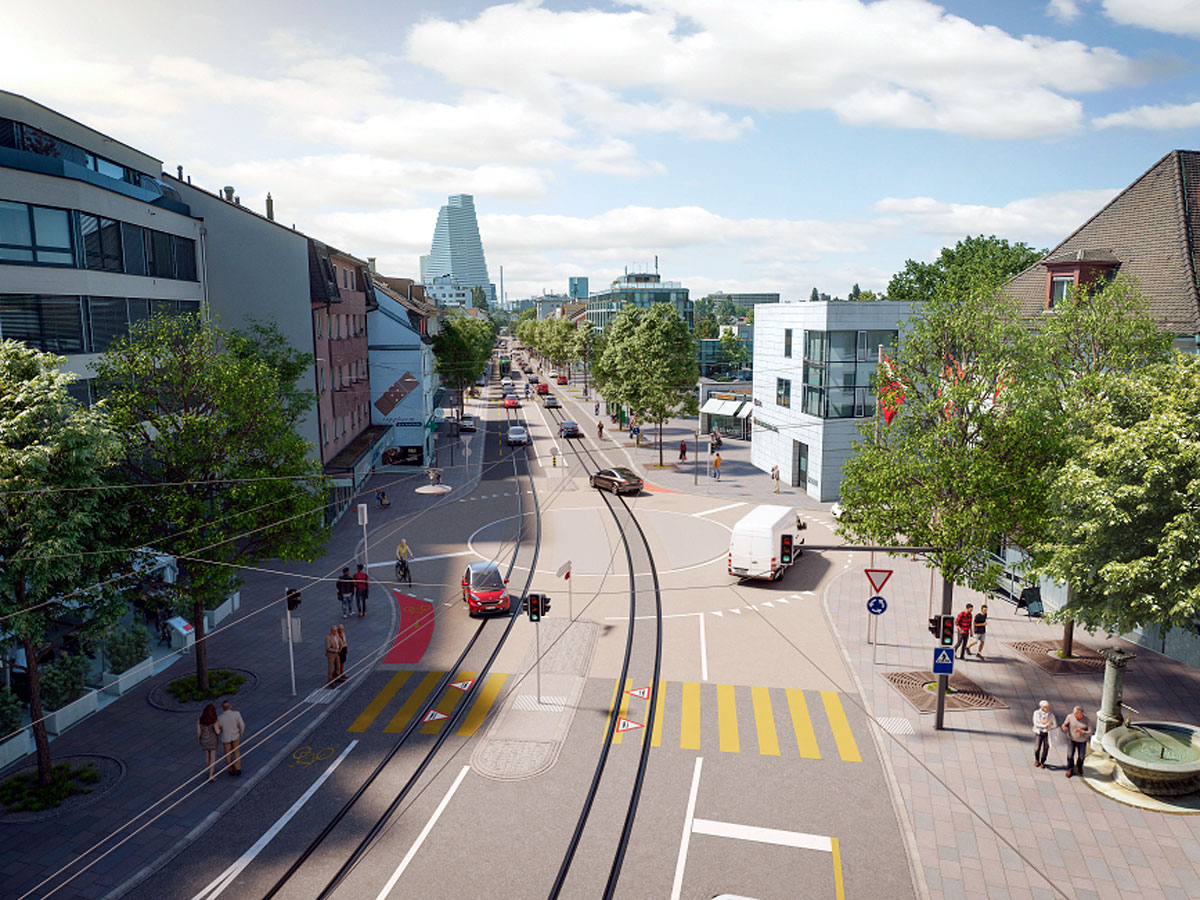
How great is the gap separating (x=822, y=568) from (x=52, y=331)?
27.5 metres

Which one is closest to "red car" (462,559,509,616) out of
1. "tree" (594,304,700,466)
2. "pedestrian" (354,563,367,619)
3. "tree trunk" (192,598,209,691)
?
"pedestrian" (354,563,367,619)

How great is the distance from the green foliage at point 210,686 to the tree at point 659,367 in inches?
1444

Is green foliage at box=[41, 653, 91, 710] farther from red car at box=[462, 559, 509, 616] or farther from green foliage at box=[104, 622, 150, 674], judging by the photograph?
red car at box=[462, 559, 509, 616]

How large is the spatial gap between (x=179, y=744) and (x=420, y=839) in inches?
282

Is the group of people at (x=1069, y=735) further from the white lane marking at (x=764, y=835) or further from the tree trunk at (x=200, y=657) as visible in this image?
the tree trunk at (x=200, y=657)

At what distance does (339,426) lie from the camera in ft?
145

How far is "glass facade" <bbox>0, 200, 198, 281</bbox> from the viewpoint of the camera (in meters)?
20.5

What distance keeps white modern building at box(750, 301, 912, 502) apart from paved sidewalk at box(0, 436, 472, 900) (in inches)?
997

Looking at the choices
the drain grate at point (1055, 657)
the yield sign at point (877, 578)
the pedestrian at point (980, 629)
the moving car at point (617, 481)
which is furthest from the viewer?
the moving car at point (617, 481)

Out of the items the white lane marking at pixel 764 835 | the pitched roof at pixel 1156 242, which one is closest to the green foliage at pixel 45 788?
the white lane marking at pixel 764 835

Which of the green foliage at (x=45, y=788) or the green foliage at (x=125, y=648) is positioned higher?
the green foliage at (x=125, y=648)

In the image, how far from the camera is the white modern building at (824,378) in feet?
133

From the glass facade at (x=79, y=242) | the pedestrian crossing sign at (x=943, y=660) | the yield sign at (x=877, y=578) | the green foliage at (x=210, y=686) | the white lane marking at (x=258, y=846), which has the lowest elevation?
the white lane marking at (x=258, y=846)

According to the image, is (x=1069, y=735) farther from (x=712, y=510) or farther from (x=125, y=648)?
(x=712, y=510)
